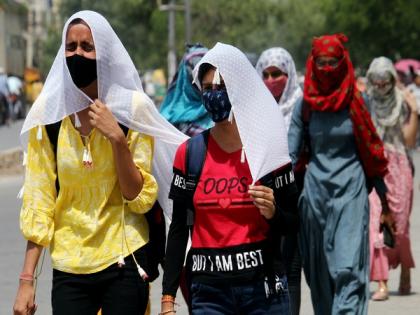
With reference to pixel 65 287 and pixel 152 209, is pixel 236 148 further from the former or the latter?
pixel 65 287

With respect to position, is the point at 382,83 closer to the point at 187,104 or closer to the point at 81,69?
the point at 187,104

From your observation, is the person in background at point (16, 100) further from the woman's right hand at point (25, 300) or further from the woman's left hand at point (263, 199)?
the woman's left hand at point (263, 199)

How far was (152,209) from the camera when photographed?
5.23 m

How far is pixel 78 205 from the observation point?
505 cm

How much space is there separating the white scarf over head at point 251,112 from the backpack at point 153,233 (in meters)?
0.44

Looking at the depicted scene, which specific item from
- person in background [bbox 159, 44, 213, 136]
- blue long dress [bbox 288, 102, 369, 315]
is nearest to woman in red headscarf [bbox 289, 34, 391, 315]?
blue long dress [bbox 288, 102, 369, 315]

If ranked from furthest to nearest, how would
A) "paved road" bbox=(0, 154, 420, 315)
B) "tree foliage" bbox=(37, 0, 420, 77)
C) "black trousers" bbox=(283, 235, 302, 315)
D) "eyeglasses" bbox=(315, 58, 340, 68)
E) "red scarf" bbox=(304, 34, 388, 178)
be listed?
"tree foliage" bbox=(37, 0, 420, 77)
"paved road" bbox=(0, 154, 420, 315)
"black trousers" bbox=(283, 235, 302, 315)
"eyeglasses" bbox=(315, 58, 340, 68)
"red scarf" bbox=(304, 34, 388, 178)

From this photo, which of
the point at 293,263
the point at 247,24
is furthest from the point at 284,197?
the point at 247,24

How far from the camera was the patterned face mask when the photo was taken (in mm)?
4902

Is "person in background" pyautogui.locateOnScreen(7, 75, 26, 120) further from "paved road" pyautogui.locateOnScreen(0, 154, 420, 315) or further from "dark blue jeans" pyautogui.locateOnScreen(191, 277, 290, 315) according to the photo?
"dark blue jeans" pyautogui.locateOnScreen(191, 277, 290, 315)

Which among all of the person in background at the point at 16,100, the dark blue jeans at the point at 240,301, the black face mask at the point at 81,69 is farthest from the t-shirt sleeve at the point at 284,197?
the person in background at the point at 16,100

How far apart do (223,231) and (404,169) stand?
572 centimetres

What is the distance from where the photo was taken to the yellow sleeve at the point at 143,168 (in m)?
5.04

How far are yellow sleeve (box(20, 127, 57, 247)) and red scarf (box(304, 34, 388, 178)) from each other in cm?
258
